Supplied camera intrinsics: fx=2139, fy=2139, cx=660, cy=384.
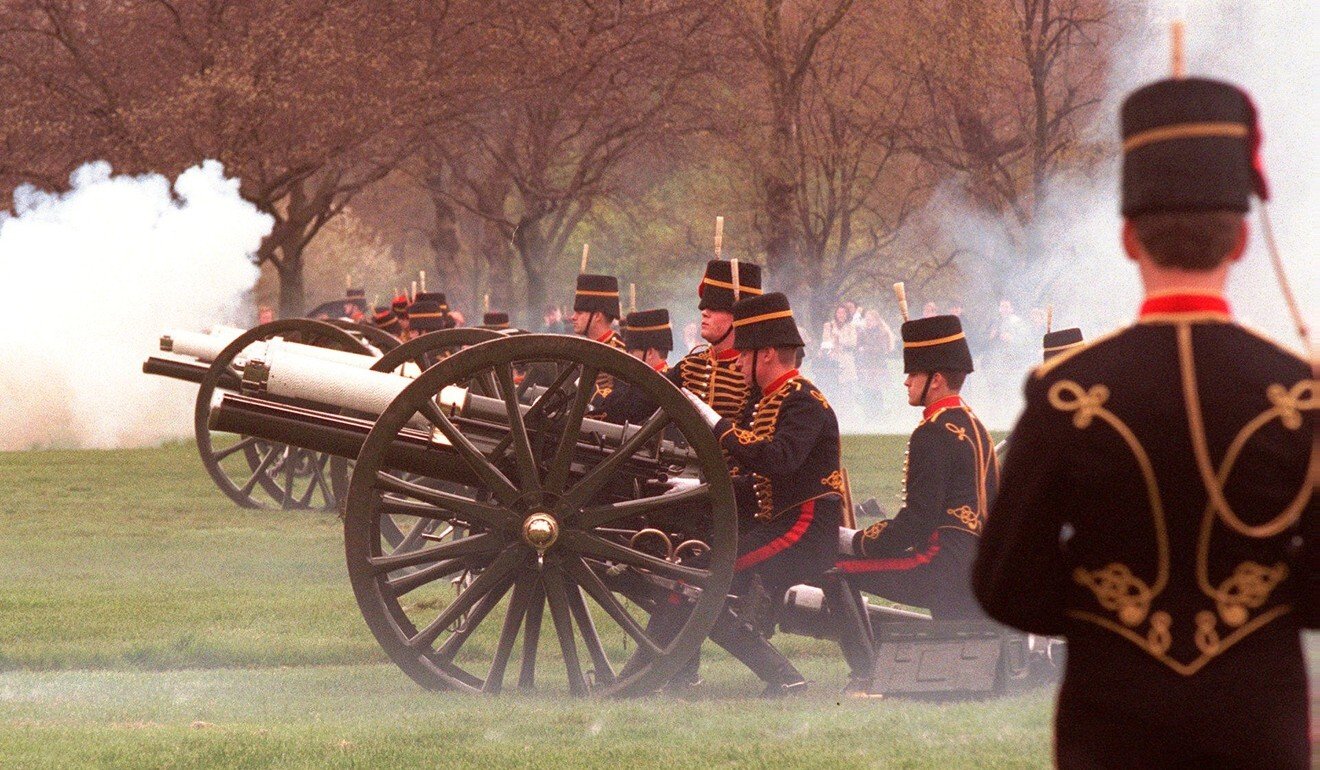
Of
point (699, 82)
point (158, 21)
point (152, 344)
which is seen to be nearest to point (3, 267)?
point (152, 344)

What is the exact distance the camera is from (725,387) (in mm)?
9312

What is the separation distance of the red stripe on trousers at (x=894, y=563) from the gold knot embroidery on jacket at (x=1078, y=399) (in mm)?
5049

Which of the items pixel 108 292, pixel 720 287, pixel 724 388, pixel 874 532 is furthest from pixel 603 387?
pixel 108 292

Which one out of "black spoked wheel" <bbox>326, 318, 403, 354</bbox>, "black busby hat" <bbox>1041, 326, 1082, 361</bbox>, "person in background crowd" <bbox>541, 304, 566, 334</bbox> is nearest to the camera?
"black busby hat" <bbox>1041, 326, 1082, 361</bbox>

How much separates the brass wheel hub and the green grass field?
56 centimetres

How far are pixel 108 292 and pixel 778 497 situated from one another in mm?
20020

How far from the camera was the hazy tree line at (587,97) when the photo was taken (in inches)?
998

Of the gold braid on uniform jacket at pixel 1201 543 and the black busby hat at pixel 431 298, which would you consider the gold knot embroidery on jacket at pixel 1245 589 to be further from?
the black busby hat at pixel 431 298

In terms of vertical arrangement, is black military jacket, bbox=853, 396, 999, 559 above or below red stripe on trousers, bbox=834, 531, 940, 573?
above

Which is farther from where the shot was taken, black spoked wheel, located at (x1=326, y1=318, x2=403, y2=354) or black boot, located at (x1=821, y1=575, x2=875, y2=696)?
black spoked wheel, located at (x1=326, y1=318, x2=403, y2=354)

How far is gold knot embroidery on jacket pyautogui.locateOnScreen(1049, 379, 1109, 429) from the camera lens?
9.88ft

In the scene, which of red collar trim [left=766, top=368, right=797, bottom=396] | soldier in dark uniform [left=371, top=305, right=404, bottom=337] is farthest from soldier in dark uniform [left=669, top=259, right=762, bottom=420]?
soldier in dark uniform [left=371, top=305, right=404, bottom=337]

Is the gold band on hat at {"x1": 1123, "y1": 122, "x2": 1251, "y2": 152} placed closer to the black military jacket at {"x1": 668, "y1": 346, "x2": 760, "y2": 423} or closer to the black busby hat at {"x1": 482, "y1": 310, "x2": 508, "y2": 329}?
the black military jacket at {"x1": 668, "y1": 346, "x2": 760, "y2": 423}

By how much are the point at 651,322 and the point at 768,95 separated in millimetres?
16651
